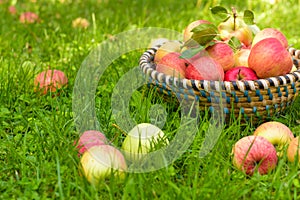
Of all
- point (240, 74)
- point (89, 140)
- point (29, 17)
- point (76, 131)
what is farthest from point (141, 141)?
point (29, 17)

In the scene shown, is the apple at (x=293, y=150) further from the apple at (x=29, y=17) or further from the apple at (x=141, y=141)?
the apple at (x=29, y=17)

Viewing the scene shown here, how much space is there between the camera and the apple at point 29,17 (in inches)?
148

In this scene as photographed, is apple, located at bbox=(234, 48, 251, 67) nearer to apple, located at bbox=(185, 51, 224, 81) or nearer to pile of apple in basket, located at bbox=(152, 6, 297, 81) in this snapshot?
pile of apple in basket, located at bbox=(152, 6, 297, 81)

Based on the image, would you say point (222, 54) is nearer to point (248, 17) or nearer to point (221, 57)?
point (221, 57)

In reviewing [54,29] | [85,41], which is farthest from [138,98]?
[54,29]

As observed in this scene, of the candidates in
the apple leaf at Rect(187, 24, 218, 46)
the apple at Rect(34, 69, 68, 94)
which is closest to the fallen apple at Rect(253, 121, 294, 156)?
the apple leaf at Rect(187, 24, 218, 46)

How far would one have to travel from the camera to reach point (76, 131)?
2.21 m

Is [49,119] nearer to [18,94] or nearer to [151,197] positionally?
[18,94]

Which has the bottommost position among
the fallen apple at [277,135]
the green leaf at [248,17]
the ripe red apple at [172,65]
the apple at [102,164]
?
the apple at [102,164]

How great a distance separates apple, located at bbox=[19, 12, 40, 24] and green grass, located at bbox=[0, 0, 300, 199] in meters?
0.06

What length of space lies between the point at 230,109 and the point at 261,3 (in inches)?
95.9

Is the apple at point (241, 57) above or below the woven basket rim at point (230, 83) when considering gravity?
above

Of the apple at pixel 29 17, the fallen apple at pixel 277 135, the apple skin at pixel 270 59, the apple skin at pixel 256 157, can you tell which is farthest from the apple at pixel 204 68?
the apple at pixel 29 17

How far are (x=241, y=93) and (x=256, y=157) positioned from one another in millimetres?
372
